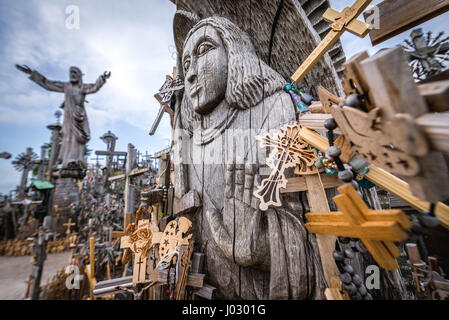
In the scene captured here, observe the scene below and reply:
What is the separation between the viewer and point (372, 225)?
53 cm

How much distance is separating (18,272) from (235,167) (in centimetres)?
566

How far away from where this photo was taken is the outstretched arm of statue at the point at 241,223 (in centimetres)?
89

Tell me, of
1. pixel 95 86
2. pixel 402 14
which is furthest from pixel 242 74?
pixel 95 86

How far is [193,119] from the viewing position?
1492 millimetres

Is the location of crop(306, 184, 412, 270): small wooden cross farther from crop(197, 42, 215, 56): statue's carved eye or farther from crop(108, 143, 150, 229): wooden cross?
→ crop(108, 143, 150, 229): wooden cross

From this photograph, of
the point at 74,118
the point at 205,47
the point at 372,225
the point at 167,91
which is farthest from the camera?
the point at 74,118

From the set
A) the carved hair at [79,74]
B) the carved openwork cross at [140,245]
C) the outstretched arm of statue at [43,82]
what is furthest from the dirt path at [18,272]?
the carved hair at [79,74]

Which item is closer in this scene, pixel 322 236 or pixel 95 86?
pixel 322 236

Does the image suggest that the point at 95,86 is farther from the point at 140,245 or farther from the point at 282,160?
the point at 282,160

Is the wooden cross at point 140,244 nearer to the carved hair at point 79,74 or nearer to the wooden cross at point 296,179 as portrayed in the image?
the wooden cross at point 296,179

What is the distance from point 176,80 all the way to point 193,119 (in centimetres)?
59

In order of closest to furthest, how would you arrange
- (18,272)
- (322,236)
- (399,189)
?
(399,189)
(322,236)
(18,272)

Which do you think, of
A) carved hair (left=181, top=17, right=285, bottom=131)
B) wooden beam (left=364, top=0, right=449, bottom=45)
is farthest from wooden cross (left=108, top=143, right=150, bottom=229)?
wooden beam (left=364, top=0, right=449, bottom=45)
